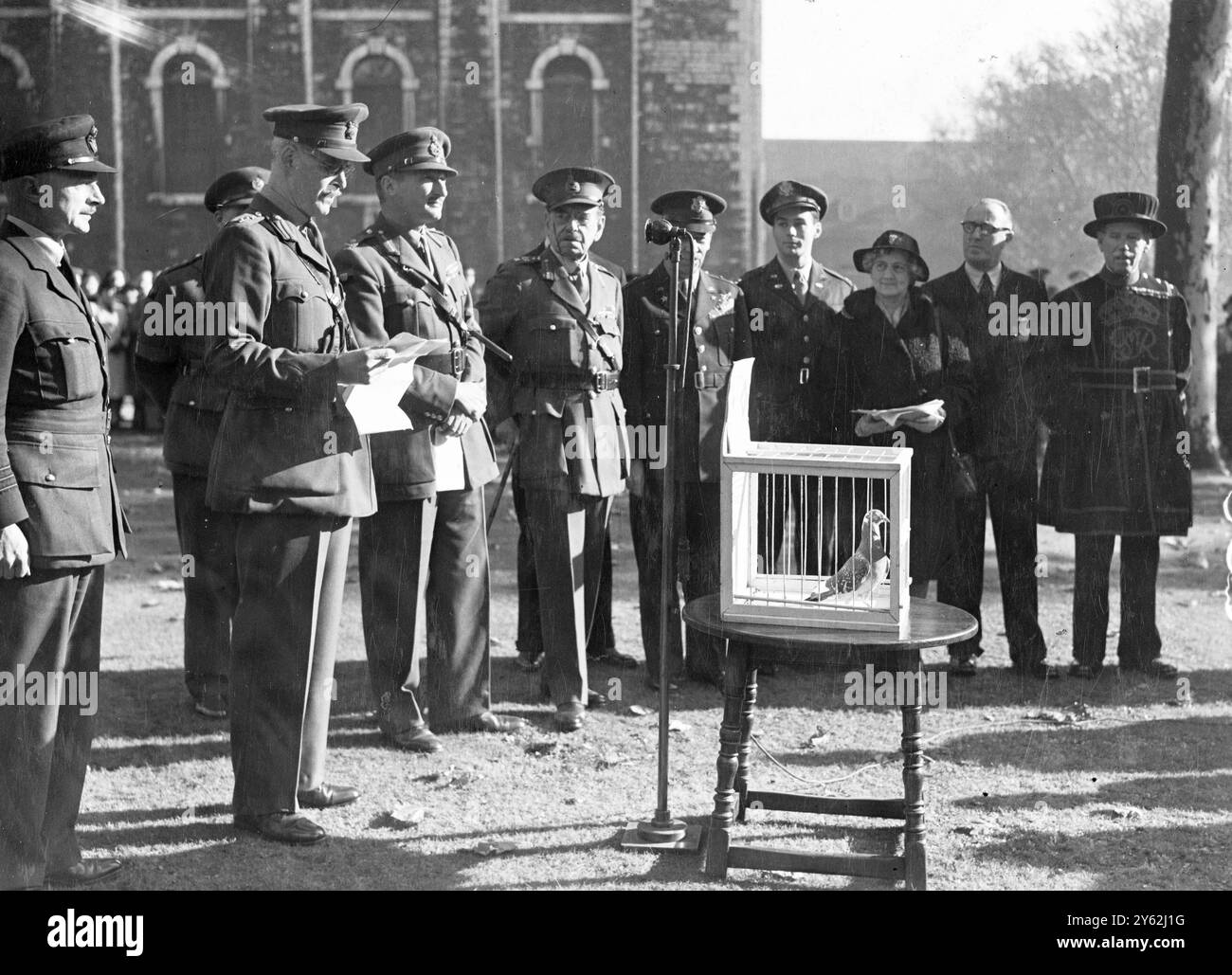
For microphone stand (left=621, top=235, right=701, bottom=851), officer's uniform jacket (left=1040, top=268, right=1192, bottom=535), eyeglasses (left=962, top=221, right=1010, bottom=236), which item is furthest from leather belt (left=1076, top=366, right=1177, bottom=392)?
microphone stand (left=621, top=235, right=701, bottom=851)

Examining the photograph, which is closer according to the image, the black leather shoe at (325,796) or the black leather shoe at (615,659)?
the black leather shoe at (325,796)

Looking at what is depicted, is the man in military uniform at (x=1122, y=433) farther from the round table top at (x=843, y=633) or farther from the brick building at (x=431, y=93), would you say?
the brick building at (x=431, y=93)

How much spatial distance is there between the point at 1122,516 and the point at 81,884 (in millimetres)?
5164

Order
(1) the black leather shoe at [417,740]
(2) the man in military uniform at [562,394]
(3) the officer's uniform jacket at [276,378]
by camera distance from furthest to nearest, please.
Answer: (2) the man in military uniform at [562,394] < (1) the black leather shoe at [417,740] < (3) the officer's uniform jacket at [276,378]

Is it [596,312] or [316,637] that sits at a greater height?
[596,312]

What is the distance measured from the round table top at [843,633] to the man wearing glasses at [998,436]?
2.79 meters

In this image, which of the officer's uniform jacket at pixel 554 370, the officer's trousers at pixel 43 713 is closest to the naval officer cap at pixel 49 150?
the officer's trousers at pixel 43 713

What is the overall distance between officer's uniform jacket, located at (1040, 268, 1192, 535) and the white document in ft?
12.1

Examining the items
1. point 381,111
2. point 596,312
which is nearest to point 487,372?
point 596,312

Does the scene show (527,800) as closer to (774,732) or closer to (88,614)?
(774,732)

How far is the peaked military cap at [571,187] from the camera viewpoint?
6.29m

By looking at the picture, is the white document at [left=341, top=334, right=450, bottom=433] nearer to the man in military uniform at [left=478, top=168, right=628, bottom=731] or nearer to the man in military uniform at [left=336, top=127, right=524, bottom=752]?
the man in military uniform at [left=336, top=127, right=524, bottom=752]

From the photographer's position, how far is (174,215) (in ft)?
77.4

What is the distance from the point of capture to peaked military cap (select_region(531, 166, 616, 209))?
6.29 m
